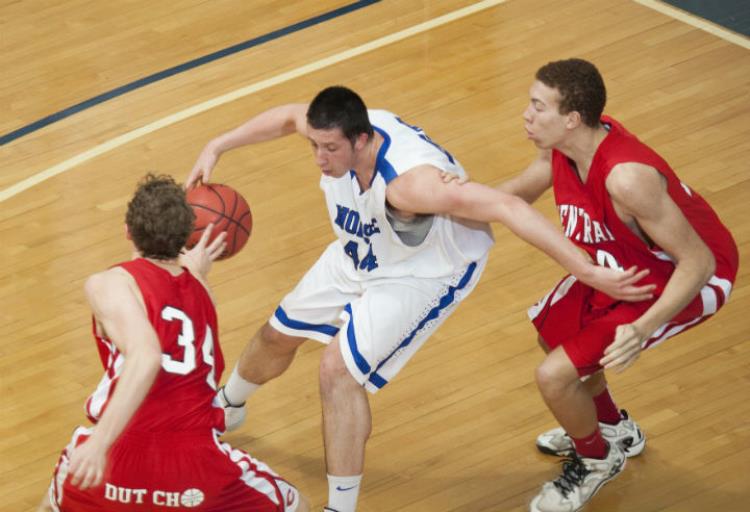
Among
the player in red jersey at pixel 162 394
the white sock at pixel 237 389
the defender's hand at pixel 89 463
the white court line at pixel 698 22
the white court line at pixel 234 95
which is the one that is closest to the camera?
the defender's hand at pixel 89 463

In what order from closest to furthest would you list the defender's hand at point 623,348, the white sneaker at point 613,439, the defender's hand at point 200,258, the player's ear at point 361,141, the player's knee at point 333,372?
the defender's hand at point 200,258
the defender's hand at point 623,348
the player's ear at point 361,141
the player's knee at point 333,372
the white sneaker at point 613,439

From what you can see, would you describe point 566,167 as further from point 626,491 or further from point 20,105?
point 20,105

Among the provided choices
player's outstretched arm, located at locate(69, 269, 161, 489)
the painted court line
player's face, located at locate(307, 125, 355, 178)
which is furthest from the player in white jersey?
the painted court line

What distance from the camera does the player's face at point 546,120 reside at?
16.7ft

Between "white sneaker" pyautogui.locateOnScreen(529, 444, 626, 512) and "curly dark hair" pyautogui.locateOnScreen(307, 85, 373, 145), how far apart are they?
158 cm

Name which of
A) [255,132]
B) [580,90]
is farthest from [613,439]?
[255,132]

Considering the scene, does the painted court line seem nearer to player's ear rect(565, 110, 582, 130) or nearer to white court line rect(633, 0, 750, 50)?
white court line rect(633, 0, 750, 50)

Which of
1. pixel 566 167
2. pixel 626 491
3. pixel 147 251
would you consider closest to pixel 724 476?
pixel 626 491

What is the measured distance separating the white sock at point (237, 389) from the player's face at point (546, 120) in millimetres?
1691

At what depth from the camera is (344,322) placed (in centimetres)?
546

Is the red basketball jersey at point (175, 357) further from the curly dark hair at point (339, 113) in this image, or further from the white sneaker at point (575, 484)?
the white sneaker at point (575, 484)

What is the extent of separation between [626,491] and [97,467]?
2.38m

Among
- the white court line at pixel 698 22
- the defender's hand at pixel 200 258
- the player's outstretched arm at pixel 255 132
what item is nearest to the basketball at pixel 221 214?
the player's outstretched arm at pixel 255 132

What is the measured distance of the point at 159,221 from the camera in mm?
4449
